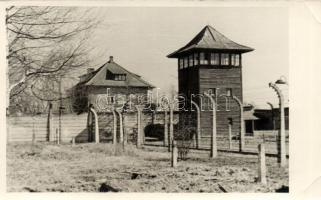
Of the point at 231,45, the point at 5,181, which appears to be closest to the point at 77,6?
the point at 231,45

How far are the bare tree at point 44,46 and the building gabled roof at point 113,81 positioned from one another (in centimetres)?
17

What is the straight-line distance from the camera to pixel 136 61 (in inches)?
165

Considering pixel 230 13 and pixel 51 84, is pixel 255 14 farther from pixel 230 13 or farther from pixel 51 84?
pixel 51 84

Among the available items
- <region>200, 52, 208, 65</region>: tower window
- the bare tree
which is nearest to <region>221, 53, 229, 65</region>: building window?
<region>200, 52, 208, 65</region>: tower window

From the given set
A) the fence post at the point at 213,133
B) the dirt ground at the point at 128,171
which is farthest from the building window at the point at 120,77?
the fence post at the point at 213,133

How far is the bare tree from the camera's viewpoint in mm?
4191

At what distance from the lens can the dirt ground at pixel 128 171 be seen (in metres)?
4.12

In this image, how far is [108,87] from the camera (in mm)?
4246

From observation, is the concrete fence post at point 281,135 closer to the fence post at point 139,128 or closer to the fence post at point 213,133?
the fence post at point 213,133

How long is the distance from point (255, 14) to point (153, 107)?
1273mm

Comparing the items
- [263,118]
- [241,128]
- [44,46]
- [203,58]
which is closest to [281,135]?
[263,118]

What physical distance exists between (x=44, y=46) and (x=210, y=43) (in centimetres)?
156

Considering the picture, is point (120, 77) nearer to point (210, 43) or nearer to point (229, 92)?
point (210, 43)
